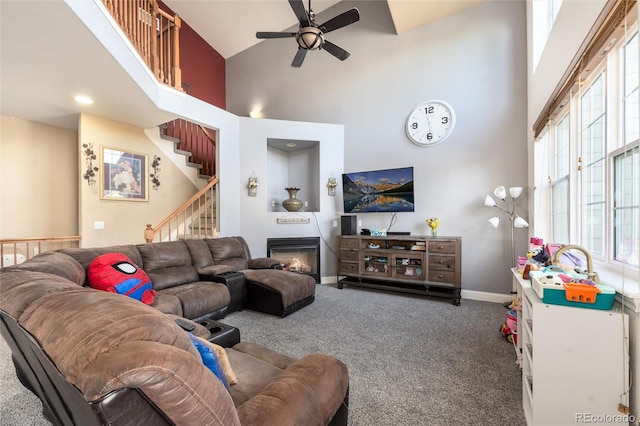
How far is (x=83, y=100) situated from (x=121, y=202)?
5.21 ft

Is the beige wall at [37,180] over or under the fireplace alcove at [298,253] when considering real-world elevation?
over

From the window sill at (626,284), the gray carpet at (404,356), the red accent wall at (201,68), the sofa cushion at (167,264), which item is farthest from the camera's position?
the red accent wall at (201,68)

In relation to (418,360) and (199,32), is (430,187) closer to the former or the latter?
(418,360)

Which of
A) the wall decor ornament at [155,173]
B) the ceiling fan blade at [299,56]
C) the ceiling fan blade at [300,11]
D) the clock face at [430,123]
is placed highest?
the ceiling fan blade at [299,56]

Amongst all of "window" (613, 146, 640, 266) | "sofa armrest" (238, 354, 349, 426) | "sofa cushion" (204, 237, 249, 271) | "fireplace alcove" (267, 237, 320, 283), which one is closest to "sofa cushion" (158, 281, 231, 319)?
"sofa cushion" (204, 237, 249, 271)

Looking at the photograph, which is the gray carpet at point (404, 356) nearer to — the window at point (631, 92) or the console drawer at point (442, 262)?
the console drawer at point (442, 262)

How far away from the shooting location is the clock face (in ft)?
13.8

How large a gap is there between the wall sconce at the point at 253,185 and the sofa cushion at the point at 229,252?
37.1 inches

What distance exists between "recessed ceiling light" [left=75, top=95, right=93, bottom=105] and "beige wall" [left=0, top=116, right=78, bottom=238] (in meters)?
1.34

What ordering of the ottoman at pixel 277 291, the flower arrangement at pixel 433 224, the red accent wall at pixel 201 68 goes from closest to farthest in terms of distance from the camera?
the ottoman at pixel 277 291 < the flower arrangement at pixel 433 224 < the red accent wall at pixel 201 68

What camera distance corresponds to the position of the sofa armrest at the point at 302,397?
0.91 meters

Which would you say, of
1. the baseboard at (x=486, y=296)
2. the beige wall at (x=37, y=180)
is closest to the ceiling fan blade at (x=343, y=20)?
the baseboard at (x=486, y=296)

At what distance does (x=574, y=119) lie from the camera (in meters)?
2.28

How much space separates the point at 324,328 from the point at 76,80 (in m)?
3.78
